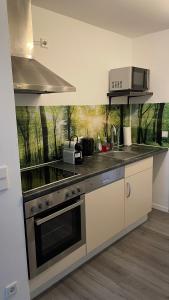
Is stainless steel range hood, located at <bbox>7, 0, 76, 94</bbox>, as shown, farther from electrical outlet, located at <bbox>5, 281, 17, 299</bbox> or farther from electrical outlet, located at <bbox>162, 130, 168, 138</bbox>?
electrical outlet, located at <bbox>162, 130, 168, 138</bbox>

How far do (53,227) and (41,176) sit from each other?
0.45m

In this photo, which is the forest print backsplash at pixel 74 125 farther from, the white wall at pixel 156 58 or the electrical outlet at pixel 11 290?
the electrical outlet at pixel 11 290

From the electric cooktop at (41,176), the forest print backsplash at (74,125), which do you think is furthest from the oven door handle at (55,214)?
the forest print backsplash at (74,125)

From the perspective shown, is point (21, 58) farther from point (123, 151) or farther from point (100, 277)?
point (100, 277)

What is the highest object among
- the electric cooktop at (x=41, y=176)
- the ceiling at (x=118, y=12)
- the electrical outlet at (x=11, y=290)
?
the ceiling at (x=118, y=12)

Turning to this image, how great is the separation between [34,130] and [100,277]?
1.51m

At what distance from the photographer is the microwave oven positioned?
2.83 m

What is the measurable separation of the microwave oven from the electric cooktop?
4.66 feet

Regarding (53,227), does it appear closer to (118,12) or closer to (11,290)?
(11,290)

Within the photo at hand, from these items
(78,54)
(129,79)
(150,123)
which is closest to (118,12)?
(78,54)

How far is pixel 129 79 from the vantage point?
2.82 metres

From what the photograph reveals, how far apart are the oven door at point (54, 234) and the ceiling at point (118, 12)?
5.81 feet

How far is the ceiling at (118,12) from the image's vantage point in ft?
6.85

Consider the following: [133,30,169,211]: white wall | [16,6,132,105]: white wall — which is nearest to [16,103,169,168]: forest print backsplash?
[16,6,132,105]: white wall
